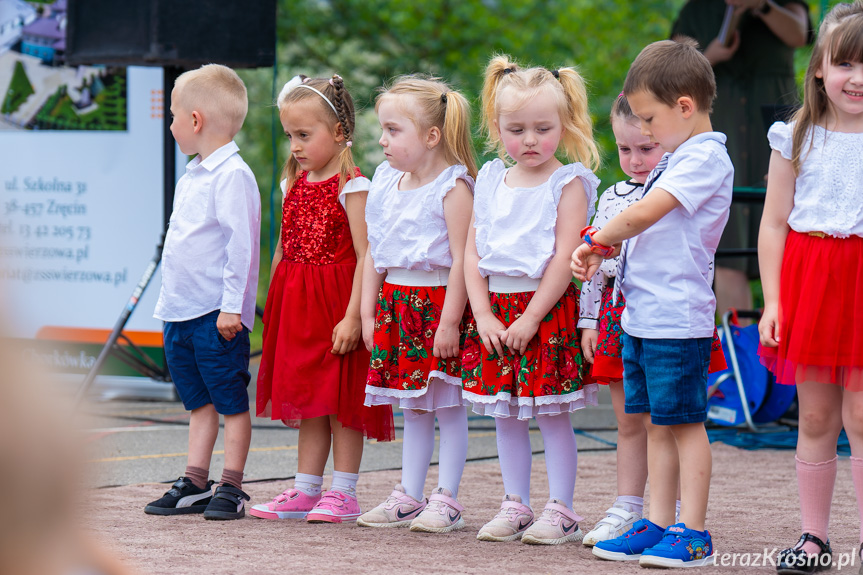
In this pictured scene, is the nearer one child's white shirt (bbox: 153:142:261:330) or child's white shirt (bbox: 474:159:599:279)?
child's white shirt (bbox: 474:159:599:279)

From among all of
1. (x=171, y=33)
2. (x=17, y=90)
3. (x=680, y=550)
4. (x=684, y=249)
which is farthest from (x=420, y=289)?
(x=17, y=90)

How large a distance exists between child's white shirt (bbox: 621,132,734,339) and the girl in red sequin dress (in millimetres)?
951

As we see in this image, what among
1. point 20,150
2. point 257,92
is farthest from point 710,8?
point 257,92

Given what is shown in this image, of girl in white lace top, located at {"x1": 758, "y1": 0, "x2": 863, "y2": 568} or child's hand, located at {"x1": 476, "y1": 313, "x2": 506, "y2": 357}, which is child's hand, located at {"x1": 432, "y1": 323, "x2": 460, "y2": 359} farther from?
girl in white lace top, located at {"x1": 758, "y1": 0, "x2": 863, "y2": 568}

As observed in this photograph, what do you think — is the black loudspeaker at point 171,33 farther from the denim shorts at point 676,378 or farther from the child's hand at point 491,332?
the denim shorts at point 676,378

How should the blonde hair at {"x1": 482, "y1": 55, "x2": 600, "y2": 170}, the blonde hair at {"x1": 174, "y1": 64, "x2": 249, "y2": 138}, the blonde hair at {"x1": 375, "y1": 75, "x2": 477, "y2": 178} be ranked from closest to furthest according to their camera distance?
1. the blonde hair at {"x1": 482, "y1": 55, "x2": 600, "y2": 170}
2. the blonde hair at {"x1": 375, "y1": 75, "x2": 477, "y2": 178}
3. the blonde hair at {"x1": 174, "y1": 64, "x2": 249, "y2": 138}

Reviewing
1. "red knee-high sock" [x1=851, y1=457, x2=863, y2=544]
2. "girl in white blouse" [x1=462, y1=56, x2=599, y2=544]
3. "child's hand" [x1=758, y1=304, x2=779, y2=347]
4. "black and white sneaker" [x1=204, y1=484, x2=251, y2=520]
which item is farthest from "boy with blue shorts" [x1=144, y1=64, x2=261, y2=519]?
"red knee-high sock" [x1=851, y1=457, x2=863, y2=544]

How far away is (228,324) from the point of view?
3078mm

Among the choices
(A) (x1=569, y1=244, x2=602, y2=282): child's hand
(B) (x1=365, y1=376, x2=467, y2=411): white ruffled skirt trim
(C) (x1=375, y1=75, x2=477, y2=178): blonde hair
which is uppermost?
(C) (x1=375, y1=75, x2=477, y2=178): blonde hair

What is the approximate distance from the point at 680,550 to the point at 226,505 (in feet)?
4.52

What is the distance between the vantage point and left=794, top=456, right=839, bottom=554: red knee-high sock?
2459 mm

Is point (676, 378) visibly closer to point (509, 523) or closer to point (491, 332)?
point (491, 332)

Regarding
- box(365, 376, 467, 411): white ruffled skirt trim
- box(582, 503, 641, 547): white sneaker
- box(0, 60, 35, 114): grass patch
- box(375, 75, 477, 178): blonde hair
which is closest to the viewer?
box(582, 503, 641, 547): white sneaker

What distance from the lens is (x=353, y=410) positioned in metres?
3.10
